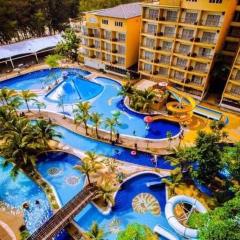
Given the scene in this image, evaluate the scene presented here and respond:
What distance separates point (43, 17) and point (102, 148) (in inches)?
2343

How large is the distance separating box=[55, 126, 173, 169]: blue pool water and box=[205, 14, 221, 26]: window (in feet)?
87.5

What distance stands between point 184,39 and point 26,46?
152ft

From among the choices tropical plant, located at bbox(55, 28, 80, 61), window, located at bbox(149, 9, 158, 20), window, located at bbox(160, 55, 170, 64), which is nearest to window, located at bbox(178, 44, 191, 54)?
window, located at bbox(160, 55, 170, 64)

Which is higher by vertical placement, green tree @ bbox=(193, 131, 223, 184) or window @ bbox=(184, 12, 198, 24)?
window @ bbox=(184, 12, 198, 24)

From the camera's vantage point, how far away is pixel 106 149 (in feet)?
124

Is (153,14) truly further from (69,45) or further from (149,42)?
(69,45)

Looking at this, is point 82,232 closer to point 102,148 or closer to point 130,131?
point 102,148

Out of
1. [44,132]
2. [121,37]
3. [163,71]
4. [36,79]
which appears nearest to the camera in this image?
[44,132]

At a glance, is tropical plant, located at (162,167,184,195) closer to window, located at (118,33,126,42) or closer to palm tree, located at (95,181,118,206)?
palm tree, located at (95,181,118,206)

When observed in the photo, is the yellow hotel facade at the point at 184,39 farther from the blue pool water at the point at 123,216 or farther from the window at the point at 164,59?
the blue pool water at the point at 123,216

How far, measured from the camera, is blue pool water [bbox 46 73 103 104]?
51.1 m

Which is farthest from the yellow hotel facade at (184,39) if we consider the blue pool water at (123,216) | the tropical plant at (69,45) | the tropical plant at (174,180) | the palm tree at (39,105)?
the blue pool water at (123,216)

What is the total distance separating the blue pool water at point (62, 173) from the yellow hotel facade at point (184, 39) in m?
28.8

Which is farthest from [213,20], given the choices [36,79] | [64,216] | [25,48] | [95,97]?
[25,48]
